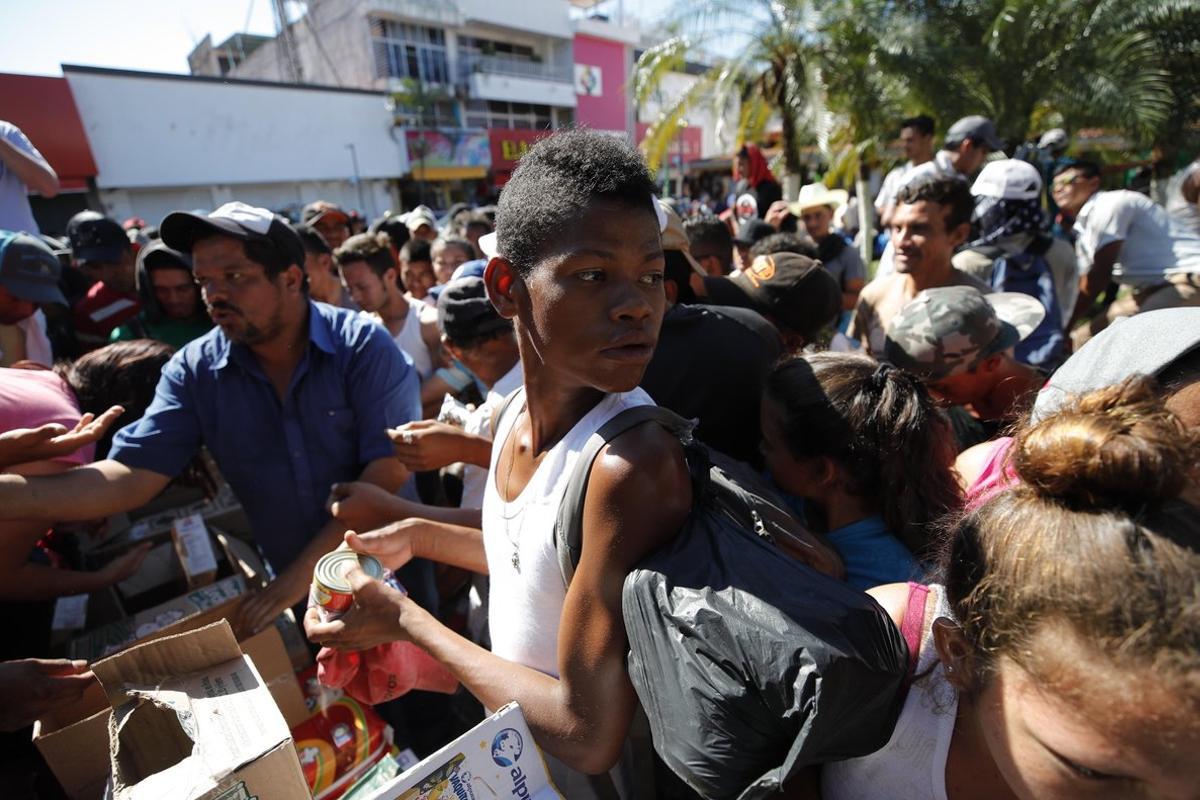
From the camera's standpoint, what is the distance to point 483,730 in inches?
42.8

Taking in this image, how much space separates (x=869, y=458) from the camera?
4.97 ft

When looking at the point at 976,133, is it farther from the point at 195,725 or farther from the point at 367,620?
the point at 195,725

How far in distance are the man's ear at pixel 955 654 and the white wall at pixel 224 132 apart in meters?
25.9

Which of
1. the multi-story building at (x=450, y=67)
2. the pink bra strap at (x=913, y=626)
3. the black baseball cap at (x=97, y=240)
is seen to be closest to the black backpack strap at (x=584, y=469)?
the pink bra strap at (x=913, y=626)

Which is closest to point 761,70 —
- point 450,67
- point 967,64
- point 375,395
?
point 967,64

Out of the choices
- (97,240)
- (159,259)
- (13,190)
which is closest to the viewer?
(159,259)

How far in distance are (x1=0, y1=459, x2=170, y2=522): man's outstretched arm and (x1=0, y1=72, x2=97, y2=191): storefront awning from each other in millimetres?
21249

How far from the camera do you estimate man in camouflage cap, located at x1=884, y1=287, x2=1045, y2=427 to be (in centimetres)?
201

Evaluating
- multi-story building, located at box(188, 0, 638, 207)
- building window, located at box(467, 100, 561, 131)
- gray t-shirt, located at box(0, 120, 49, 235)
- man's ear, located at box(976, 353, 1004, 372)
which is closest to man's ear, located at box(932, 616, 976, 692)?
man's ear, located at box(976, 353, 1004, 372)

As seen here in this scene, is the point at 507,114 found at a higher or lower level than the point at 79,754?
higher

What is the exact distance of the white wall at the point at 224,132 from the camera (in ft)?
64.5

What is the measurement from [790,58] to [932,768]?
12155 mm

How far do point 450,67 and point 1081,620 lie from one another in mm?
36513

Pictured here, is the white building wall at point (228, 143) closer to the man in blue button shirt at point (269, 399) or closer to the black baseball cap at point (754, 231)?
the black baseball cap at point (754, 231)
